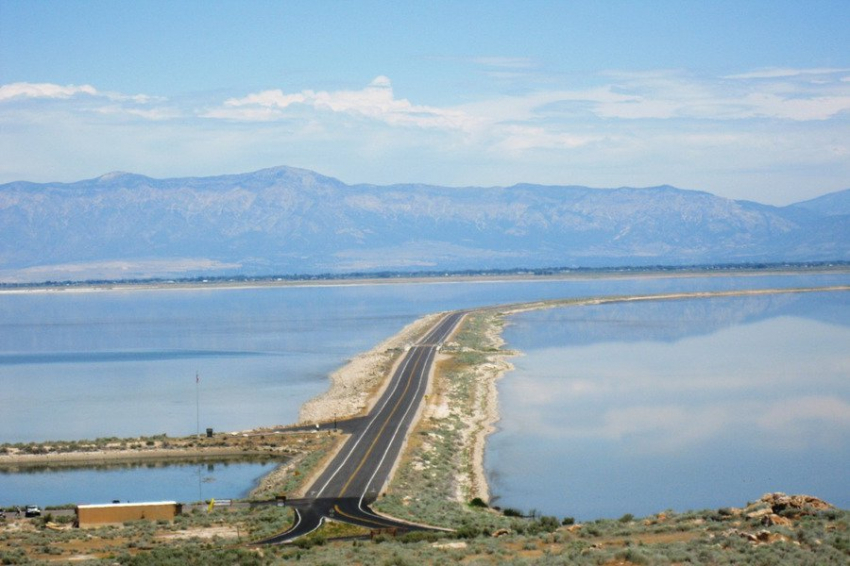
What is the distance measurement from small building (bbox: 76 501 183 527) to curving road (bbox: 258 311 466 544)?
3.82 m

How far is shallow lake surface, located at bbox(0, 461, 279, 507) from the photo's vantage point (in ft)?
132

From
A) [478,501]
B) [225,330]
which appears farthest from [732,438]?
[225,330]

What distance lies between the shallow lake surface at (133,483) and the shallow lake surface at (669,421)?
1020cm

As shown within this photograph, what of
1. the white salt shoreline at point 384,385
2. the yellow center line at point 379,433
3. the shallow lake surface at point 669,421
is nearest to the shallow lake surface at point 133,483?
the yellow center line at point 379,433

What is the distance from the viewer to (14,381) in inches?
3132

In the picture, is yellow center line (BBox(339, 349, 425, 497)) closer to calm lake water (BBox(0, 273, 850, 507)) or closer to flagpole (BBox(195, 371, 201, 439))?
calm lake water (BBox(0, 273, 850, 507))

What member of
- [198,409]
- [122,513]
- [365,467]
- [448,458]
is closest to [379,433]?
[448,458]

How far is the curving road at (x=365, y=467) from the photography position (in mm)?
31953

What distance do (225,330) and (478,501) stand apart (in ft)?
301

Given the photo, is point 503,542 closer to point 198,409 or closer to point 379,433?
point 379,433

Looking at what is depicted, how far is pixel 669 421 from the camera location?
54.7 m

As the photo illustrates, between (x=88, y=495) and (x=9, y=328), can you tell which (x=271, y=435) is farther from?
(x=9, y=328)

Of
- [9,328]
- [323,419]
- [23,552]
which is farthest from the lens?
[9,328]

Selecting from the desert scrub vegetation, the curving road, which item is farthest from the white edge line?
the desert scrub vegetation
